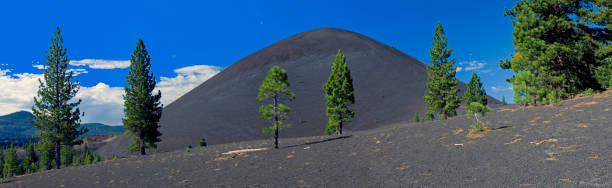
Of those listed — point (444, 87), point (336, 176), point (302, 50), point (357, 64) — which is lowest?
point (336, 176)

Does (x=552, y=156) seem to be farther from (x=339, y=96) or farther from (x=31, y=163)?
(x=31, y=163)

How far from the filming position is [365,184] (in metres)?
10.7

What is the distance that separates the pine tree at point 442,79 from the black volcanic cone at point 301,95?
39.9 metres

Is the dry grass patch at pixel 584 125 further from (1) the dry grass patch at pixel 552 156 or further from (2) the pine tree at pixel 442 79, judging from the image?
(2) the pine tree at pixel 442 79

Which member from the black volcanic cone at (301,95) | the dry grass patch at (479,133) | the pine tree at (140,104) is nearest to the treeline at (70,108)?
the pine tree at (140,104)

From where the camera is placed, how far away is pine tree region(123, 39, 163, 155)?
38188 millimetres

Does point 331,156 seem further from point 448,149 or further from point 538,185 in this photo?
point 538,185

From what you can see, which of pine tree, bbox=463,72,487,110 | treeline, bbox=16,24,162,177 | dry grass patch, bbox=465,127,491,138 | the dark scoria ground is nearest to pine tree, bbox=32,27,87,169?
treeline, bbox=16,24,162,177

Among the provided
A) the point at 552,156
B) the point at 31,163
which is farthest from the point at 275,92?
the point at 31,163

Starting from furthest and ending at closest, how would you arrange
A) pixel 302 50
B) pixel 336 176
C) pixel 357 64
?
pixel 302 50, pixel 357 64, pixel 336 176

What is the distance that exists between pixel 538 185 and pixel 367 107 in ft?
339

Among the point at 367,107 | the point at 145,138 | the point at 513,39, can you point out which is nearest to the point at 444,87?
the point at 513,39

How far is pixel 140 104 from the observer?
38.3 m

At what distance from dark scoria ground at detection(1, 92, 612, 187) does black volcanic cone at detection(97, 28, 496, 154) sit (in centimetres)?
7152
